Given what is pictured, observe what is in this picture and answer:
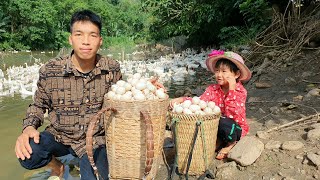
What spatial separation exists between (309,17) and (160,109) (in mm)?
5479

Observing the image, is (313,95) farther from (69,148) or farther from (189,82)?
(189,82)

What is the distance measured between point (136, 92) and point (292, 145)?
63.6 inches

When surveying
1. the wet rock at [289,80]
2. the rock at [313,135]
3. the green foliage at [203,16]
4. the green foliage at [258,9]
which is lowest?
the rock at [313,135]

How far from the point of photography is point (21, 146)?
2.66 m

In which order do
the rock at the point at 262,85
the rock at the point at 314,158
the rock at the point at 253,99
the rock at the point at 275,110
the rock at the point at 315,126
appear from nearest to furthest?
the rock at the point at 314,158, the rock at the point at 315,126, the rock at the point at 275,110, the rock at the point at 253,99, the rock at the point at 262,85

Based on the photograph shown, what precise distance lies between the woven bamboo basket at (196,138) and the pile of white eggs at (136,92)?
506 millimetres

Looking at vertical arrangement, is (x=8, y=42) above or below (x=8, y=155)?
above

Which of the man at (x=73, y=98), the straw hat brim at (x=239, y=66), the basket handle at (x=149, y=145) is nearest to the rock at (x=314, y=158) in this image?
the straw hat brim at (x=239, y=66)

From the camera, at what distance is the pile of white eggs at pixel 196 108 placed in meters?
3.12

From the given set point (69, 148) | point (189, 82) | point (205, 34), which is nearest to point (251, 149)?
point (69, 148)

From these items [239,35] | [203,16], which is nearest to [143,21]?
[203,16]

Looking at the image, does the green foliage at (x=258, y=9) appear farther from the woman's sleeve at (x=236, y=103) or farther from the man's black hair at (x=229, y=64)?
the woman's sleeve at (x=236, y=103)

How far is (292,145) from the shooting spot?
3141mm

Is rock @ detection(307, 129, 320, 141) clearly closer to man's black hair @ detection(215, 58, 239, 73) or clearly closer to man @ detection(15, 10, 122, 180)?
man's black hair @ detection(215, 58, 239, 73)
